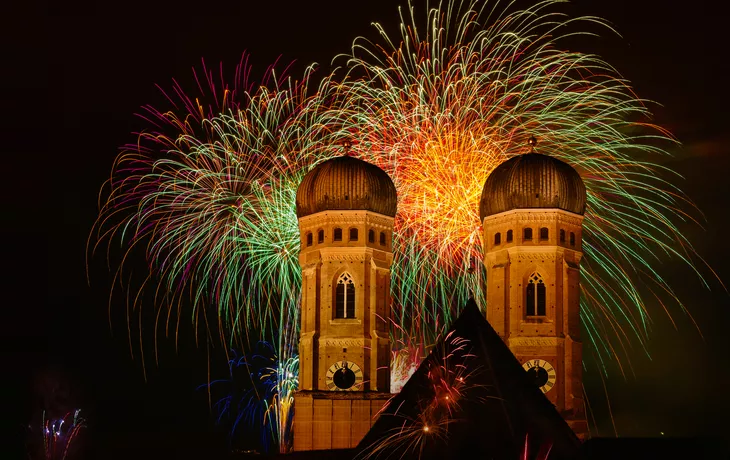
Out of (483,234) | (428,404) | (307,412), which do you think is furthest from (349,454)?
(483,234)

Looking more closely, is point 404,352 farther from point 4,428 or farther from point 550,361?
point 4,428

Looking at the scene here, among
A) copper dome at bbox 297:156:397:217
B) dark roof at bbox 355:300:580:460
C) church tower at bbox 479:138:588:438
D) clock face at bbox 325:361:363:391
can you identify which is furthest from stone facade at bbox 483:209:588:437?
dark roof at bbox 355:300:580:460

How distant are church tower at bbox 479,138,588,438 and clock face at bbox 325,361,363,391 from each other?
581 cm

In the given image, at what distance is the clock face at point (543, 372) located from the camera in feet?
240

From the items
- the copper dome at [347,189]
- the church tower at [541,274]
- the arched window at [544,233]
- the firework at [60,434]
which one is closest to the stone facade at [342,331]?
the copper dome at [347,189]

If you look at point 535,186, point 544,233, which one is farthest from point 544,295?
point 535,186

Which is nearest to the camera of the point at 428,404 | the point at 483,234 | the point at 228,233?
the point at 428,404

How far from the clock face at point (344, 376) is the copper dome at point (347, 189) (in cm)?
627

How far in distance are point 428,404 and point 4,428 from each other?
78.6 feet

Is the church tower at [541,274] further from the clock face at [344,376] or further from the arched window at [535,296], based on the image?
the clock face at [344,376]

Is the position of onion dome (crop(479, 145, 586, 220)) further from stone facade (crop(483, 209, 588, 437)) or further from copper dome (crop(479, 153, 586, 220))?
stone facade (crop(483, 209, 588, 437))

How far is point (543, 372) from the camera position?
240 ft

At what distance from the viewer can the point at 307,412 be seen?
7375 cm

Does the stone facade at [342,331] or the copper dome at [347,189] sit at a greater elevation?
the copper dome at [347,189]
